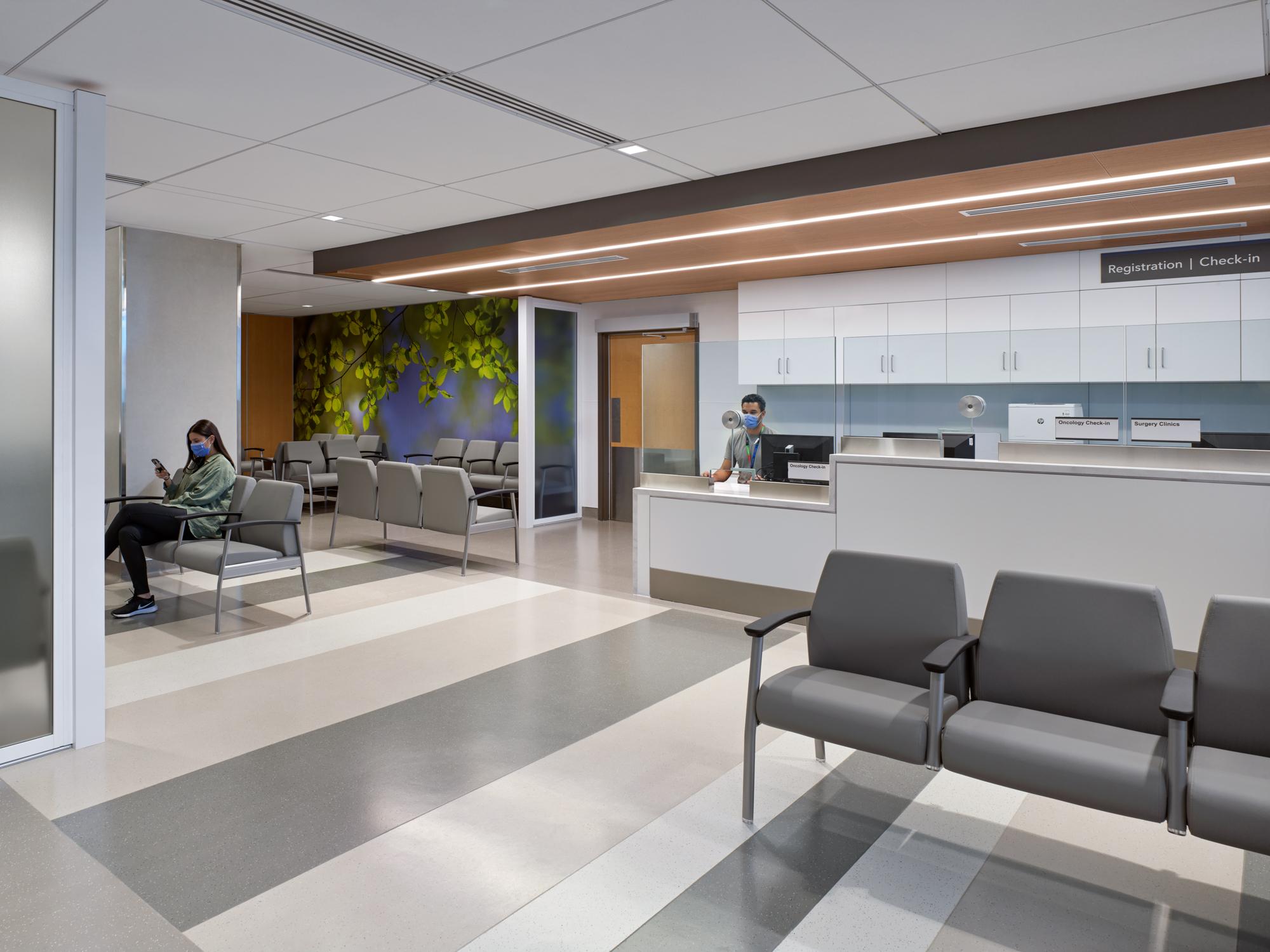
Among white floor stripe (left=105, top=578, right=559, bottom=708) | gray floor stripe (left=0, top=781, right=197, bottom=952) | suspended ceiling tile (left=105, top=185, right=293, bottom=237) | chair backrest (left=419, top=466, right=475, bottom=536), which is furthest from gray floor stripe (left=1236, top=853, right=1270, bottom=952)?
suspended ceiling tile (left=105, top=185, right=293, bottom=237)

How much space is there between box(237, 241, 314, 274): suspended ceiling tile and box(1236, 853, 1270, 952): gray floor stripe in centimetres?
761

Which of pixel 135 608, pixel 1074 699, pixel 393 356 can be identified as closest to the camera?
pixel 1074 699

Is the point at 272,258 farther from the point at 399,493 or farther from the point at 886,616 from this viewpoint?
the point at 886,616

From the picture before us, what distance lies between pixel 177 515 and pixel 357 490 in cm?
230

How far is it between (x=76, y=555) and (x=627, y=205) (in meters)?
3.80

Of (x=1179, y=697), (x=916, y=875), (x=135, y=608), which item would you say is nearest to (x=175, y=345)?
(x=135, y=608)

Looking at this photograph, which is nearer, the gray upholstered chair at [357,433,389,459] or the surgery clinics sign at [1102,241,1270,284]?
the surgery clinics sign at [1102,241,1270,284]

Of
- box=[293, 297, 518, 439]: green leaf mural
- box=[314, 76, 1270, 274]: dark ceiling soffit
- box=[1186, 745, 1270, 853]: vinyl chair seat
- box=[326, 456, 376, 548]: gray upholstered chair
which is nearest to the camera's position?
box=[1186, 745, 1270, 853]: vinyl chair seat

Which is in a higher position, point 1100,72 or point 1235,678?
point 1100,72

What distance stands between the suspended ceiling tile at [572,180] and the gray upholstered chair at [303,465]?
5.80 meters

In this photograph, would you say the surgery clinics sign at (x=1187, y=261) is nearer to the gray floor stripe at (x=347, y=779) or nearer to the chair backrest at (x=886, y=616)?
the gray floor stripe at (x=347, y=779)

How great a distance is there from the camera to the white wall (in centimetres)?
668

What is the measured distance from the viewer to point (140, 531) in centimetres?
559

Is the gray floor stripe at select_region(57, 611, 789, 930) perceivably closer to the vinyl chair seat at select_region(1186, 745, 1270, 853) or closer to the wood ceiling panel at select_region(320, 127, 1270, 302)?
the vinyl chair seat at select_region(1186, 745, 1270, 853)
